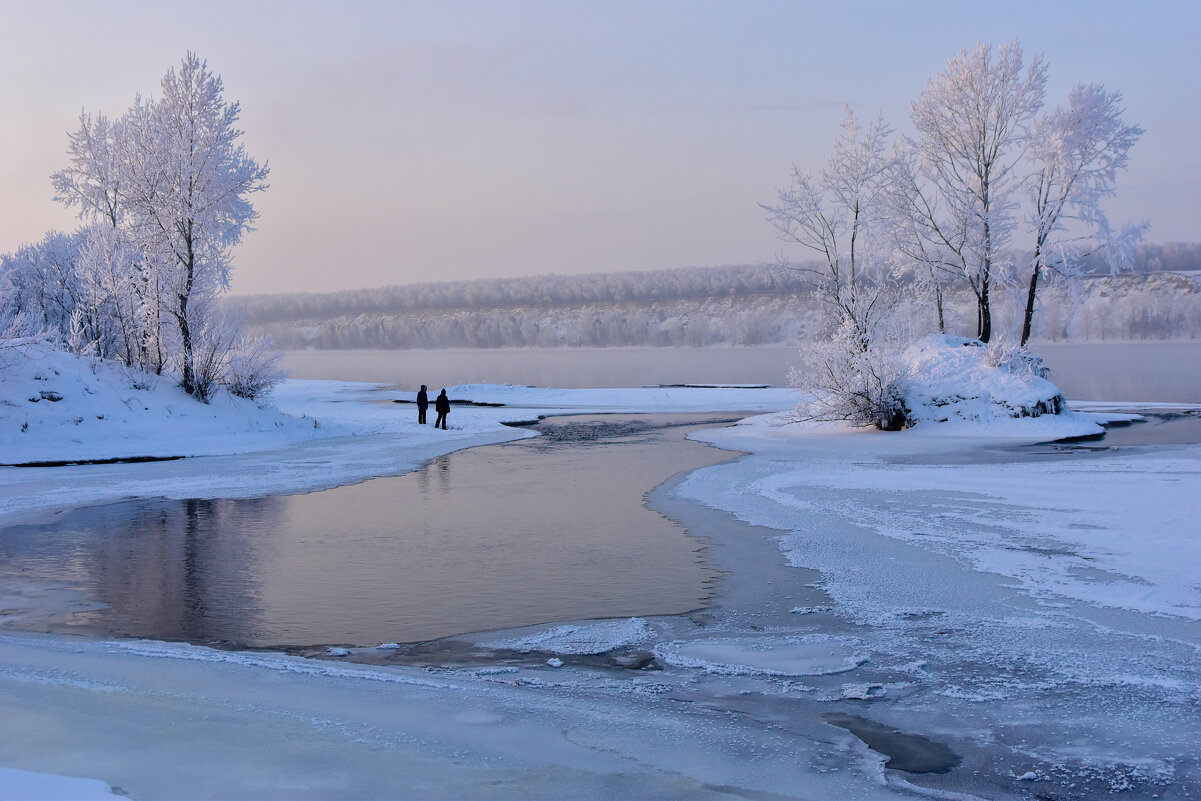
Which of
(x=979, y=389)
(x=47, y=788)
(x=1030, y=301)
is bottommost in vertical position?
(x=47, y=788)

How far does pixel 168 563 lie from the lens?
37.7 feet

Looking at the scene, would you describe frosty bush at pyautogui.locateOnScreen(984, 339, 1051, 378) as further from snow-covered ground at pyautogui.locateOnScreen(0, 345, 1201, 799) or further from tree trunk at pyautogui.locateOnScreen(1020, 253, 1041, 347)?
snow-covered ground at pyautogui.locateOnScreen(0, 345, 1201, 799)

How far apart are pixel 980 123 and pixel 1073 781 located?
31.4 metres

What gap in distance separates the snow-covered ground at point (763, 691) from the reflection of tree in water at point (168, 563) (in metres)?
0.77

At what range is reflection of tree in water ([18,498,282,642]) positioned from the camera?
896 cm

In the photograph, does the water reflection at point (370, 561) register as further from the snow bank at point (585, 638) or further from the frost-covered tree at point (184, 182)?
the frost-covered tree at point (184, 182)

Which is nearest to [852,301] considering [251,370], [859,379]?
[859,379]

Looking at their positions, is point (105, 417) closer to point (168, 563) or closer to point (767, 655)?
point (168, 563)

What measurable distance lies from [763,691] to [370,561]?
6.01 meters

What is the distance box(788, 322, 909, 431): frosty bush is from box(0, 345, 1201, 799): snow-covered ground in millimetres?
14244

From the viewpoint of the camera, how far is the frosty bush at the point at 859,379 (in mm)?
28219

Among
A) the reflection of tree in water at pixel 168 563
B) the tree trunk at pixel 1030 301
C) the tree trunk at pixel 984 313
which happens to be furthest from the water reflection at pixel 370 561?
the tree trunk at pixel 1030 301

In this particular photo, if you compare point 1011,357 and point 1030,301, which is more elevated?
point 1030,301

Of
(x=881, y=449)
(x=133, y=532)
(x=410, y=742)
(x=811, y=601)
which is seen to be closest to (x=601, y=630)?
(x=811, y=601)
